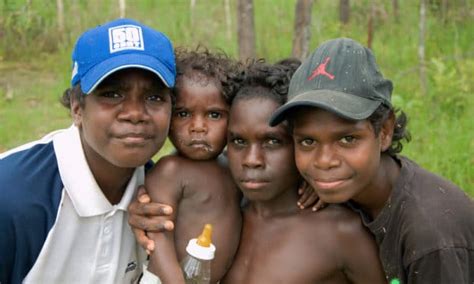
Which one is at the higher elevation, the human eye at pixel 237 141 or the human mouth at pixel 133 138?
the human mouth at pixel 133 138

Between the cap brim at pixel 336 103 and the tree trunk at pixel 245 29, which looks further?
the tree trunk at pixel 245 29

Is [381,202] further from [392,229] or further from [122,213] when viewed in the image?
[122,213]

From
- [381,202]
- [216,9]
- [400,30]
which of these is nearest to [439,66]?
[400,30]

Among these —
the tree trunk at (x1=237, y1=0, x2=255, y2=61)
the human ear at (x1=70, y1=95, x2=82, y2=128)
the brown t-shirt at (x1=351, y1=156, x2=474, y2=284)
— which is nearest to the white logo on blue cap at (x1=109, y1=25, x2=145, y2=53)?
the human ear at (x1=70, y1=95, x2=82, y2=128)

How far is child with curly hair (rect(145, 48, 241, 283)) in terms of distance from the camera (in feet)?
8.75

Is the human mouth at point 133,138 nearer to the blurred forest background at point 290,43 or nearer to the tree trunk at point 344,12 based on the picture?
the blurred forest background at point 290,43

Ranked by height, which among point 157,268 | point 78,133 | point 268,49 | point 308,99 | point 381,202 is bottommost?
point 268,49

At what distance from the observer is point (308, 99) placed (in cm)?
229

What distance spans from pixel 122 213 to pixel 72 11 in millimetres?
6833

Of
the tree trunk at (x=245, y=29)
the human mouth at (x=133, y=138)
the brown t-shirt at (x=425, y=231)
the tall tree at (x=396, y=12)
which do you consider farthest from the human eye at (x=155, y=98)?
the tall tree at (x=396, y=12)

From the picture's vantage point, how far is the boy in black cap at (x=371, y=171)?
2295 mm

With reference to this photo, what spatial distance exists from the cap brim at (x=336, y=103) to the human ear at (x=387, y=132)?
114mm

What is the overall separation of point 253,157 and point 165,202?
1.19ft

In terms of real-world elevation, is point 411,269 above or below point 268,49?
above
